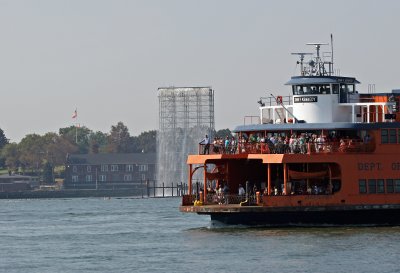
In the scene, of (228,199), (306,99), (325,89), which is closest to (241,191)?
(228,199)

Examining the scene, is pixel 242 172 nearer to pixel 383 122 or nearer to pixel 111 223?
pixel 383 122

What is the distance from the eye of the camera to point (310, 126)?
5719 centimetres

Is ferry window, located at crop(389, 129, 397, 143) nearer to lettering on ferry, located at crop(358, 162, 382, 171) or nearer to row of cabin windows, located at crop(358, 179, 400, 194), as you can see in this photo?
lettering on ferry, located at crop(358, 162, 382, 171)

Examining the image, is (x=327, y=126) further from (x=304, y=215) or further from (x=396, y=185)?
(x=304, y=215)

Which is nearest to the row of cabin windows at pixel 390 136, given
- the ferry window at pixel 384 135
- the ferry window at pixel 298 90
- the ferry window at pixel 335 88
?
the ferry window at pixel 384 135

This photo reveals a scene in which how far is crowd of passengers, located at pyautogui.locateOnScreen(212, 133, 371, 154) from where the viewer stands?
56.4 m

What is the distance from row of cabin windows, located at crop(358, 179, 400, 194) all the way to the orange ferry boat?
0.14 ft

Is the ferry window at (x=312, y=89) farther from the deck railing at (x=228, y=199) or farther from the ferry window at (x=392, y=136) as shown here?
the deck railing at (x=228, y=199)

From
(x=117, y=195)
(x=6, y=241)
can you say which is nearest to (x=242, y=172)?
(x=6, y=241)

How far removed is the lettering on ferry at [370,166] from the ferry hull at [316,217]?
1.79 m

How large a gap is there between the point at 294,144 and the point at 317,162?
126 centimetres

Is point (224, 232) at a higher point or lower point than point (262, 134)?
lower

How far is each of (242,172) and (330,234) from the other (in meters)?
8.21

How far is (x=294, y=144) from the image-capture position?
2224 inches
